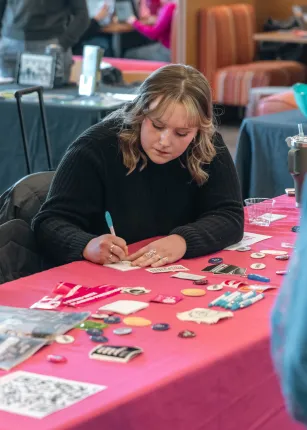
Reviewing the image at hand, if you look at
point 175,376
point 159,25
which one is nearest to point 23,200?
point 175,376

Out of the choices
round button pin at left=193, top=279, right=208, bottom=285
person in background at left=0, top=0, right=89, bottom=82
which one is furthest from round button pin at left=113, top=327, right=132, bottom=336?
person in background at left=0, top=0, right=89, bottom=82

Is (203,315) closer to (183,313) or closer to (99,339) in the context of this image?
(183,313)

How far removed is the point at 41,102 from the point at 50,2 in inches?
60.2

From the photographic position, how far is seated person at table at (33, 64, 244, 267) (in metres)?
2.48

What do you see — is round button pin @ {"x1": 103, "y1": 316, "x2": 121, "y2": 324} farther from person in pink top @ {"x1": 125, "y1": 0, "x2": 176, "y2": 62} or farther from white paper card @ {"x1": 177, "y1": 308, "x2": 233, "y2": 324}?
person in pink top @ {"x1": 125, "y1": 0, "x2": 176, "y2": 62}

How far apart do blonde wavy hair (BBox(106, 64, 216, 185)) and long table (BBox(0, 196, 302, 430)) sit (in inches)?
23.8

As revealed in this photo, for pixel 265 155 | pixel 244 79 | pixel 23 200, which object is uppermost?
pixel 23 200

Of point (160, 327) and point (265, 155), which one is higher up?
point (160, 327)

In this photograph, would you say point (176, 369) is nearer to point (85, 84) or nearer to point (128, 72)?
point (85, 84)

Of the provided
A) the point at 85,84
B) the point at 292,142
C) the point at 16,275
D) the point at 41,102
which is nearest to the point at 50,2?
the point at 85,84

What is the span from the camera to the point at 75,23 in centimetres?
575

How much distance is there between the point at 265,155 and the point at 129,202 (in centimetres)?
174

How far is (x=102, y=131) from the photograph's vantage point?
2648mm

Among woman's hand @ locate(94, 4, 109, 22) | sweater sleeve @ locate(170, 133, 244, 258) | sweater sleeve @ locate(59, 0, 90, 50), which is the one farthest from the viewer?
woman's hand @ locate(94, 4, 109, 22)
